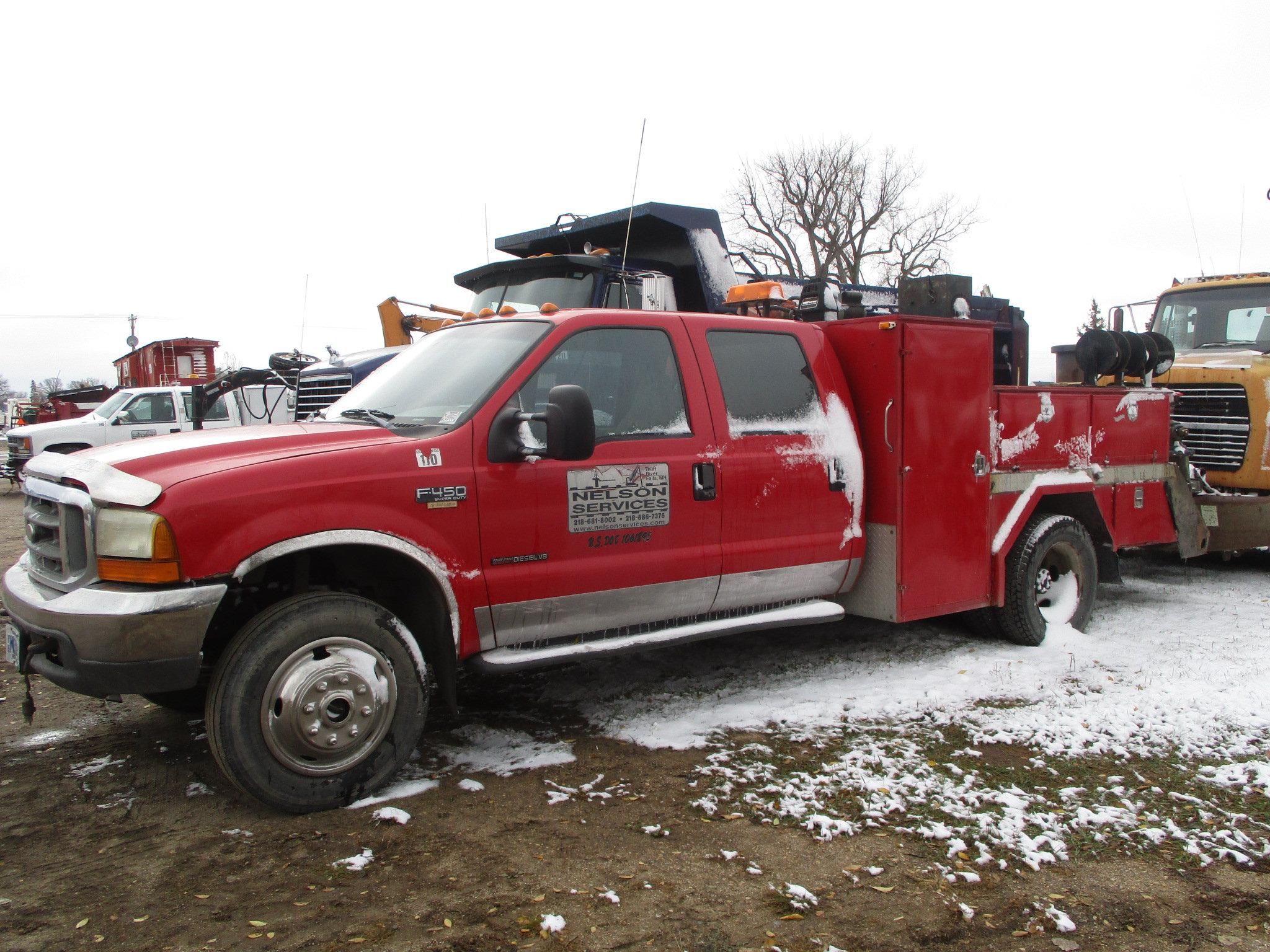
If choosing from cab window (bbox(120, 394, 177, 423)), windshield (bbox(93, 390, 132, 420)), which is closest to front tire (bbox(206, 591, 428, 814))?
cab window (bbox(120, 394, 177, 423))

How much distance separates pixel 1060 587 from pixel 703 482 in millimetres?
3093

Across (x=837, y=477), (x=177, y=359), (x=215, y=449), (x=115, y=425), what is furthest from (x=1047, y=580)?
(x=177, y=359)

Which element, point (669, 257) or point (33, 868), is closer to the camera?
point (33, 868)

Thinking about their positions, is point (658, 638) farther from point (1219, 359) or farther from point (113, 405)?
point (113, 405)

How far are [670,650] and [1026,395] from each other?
272 cm

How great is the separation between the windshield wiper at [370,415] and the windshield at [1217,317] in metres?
8.48

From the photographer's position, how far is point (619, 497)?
4.44 metres

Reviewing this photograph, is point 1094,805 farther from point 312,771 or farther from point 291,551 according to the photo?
point 291,551

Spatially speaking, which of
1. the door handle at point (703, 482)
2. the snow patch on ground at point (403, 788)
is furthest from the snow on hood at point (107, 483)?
the door handle at point (703, 482)

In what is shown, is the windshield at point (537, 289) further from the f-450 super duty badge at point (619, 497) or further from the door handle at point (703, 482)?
the f-450 super duty badge at point (619, 497)

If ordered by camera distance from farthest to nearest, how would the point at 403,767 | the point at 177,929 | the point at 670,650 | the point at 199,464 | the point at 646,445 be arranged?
the point at 670,650
the point at 646,445
the point at 403,767
the point at 199,464
the point at 177,929

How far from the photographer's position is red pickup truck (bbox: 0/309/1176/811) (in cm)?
355

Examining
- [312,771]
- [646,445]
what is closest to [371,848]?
[312,771]

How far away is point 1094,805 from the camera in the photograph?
376 centimetres
